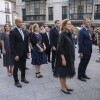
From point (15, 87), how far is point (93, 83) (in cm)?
226

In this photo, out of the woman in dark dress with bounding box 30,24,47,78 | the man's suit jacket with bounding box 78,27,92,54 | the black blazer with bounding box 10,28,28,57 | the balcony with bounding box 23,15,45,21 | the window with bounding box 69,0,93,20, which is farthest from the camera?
the balcony with bounding box 23,15,45,21

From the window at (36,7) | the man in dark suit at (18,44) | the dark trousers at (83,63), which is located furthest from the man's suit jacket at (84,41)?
the window at (36,7)

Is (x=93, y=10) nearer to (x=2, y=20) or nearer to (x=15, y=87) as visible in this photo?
(x=2, y=20)

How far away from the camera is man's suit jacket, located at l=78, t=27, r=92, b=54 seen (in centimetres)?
684

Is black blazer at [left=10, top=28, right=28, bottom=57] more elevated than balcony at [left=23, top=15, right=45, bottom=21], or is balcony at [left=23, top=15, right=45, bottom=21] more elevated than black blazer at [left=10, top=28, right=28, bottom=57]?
balcony at [left=23, top=15, right=45, bottom=21]

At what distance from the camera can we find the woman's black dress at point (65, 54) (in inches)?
224

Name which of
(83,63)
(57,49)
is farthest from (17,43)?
(83,63)

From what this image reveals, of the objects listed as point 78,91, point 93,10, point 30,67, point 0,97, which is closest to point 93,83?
point 78,91

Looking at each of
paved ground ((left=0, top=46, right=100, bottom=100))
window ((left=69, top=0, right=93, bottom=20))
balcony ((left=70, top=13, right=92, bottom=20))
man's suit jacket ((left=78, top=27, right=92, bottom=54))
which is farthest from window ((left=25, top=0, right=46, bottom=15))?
man's suit jacket ((left=78, top=27, right=92, bottom=54))

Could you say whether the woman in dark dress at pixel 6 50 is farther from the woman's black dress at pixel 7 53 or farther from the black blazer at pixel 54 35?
the black blazer at pixel 54 35

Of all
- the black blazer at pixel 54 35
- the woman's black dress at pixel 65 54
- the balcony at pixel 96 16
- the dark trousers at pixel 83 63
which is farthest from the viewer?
the balcony at pixel 96 16

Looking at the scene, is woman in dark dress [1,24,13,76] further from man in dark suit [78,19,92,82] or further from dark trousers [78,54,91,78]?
man in dark suit [78,19,92,82]

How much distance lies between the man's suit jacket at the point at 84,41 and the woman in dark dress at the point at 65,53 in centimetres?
106

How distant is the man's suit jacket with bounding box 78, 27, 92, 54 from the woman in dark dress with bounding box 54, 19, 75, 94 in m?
1.06
